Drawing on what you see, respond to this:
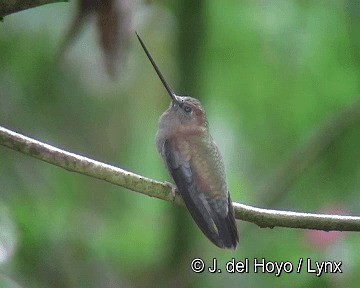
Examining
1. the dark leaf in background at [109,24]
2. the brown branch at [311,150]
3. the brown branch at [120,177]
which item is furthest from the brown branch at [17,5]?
the brown branch at [311,150]

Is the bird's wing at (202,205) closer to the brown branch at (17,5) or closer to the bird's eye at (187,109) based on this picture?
the bird's eye at (187,109)

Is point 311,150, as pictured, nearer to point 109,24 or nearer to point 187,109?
point 187,109

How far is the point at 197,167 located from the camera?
6.34 ft

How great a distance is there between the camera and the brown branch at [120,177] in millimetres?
1591

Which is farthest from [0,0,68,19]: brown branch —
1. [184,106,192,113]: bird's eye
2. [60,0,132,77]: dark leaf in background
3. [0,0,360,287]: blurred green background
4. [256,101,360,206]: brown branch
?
[256,101,360,206]: brown branch

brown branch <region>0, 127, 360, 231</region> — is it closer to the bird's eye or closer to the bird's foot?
the bird's foot

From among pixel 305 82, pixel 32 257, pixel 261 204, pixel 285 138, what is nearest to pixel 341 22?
pixel 305 82

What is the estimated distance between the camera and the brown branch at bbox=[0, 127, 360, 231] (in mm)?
1591

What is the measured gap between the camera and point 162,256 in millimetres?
2699

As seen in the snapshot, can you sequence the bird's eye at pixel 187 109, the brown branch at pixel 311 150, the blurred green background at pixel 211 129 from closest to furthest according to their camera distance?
the bird's eye at pixel 187 109, the blurred green background at pixel 211 129, the brown branch at pixel 311 150

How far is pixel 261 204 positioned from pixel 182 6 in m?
0.77

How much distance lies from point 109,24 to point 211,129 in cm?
166

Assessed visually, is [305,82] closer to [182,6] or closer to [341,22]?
[341,22]

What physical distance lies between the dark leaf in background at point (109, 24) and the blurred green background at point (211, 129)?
1.09 m
